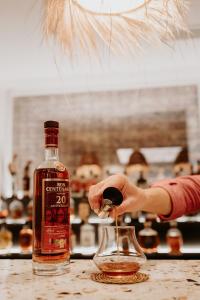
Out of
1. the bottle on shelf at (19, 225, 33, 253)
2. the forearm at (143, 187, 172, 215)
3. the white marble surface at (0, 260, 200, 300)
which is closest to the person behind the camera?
the white marble surface at (0, 260, 200, 300)

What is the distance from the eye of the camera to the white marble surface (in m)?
0.60

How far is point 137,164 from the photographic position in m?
3.06

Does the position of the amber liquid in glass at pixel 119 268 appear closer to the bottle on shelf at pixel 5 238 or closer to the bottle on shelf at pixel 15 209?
the bottle on shelf at pixel 5 238

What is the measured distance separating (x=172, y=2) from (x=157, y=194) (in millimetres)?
589

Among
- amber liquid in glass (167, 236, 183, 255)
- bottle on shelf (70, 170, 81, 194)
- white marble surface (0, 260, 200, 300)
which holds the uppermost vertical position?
bottle on shelf (70, 170, 81, 194)

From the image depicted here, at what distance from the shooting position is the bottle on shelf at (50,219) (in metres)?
0.78

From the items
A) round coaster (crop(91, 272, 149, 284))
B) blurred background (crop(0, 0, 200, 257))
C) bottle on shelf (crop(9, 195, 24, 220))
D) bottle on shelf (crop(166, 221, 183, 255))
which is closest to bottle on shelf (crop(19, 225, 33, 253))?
blurred background (crop(0, 0, 200, 257))

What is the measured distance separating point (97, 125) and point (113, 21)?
2.34 m

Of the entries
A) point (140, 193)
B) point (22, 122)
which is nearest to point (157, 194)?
point (140, 193)

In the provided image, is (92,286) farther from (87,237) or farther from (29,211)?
(29,211)

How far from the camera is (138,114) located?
3305 mm

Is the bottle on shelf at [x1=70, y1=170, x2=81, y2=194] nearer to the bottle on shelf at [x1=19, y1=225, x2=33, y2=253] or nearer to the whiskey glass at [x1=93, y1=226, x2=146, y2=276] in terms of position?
the bottle on shelf at [x1=19, y1=225, x2=33, y2=253]

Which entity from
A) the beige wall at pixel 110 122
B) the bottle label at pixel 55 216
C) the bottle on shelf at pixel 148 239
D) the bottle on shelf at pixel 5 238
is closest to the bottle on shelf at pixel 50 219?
the bottle label at pixel 55 216

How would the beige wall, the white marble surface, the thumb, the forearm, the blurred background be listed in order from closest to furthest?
1. the white marble surface
2. the thumb
3. the forearm
4. the blurred background
5. the beige wall
